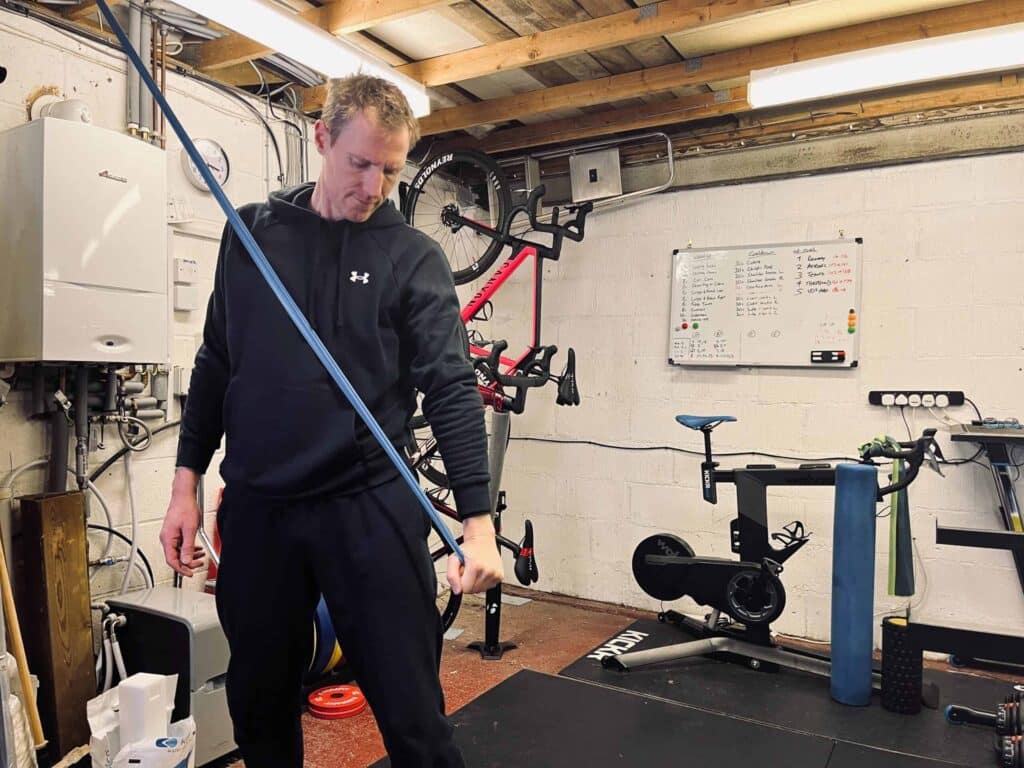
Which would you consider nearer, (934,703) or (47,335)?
(47,335)

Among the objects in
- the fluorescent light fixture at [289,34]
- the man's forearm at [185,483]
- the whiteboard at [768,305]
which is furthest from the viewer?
the whiteboard at [768,305]

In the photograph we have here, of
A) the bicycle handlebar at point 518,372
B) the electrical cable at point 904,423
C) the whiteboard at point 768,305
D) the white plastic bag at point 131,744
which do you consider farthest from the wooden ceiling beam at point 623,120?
the white plastic bag at point 131,744

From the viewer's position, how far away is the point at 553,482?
4.39m

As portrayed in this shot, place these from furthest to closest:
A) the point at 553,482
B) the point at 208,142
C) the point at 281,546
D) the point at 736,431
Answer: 1. the point at 553,482
2. the point at 736,431
3. the point at 208,142
4. the point at 281,546

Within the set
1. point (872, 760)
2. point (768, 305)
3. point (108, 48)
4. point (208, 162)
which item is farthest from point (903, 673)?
point (108, 48)

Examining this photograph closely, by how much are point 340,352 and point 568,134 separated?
2999 mm

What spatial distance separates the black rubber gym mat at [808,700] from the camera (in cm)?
251

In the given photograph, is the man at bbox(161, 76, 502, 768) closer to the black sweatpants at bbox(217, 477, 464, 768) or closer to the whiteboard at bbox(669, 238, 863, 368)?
the black sweatpants at bbox(217, 477, 464, 768)

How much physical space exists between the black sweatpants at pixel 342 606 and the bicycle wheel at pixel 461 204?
281 centimetres

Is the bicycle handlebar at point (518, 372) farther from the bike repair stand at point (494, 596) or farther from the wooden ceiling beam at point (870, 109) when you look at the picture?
the wooden ceiling beam at point (870, 109)

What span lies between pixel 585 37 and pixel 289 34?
1110 mm

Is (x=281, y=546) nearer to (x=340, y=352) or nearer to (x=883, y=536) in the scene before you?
(x=340, y=352)

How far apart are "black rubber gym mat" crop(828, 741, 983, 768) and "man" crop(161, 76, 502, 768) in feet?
5.13

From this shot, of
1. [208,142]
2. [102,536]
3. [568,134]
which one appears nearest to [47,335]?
[102,536]
